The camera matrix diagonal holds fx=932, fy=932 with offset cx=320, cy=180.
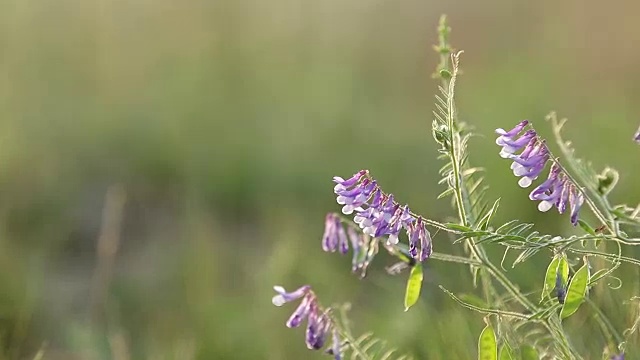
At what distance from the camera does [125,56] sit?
402 cm

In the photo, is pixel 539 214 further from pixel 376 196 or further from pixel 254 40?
pixel 254 40

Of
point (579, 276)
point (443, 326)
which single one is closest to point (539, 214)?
point (443, 326)

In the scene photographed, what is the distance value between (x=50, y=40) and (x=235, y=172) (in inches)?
58.3

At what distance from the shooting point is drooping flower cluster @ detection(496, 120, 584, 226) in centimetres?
98

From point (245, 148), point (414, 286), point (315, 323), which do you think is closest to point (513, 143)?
point (414, 286)

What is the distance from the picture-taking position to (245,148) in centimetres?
319

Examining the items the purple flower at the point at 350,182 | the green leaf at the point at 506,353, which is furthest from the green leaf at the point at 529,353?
the purple flower at the point at 350,182

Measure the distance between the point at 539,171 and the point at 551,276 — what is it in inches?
5.7

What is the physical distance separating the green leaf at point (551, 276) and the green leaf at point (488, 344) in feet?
0.25

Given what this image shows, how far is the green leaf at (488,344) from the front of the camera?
1.08 m

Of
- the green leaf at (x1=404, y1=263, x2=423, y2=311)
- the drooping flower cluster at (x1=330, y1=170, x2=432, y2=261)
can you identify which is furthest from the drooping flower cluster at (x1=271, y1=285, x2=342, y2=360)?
the drooping flower cluster at (x1=330, y1=170, x2=432, y2=261)

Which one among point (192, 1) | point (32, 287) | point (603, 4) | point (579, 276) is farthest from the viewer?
point (192, 1)

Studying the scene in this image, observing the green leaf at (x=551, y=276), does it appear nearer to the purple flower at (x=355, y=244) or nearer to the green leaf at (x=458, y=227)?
the green leaf at (x=458, y=227)

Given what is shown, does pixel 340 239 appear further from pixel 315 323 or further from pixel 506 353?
pixel 506 353
